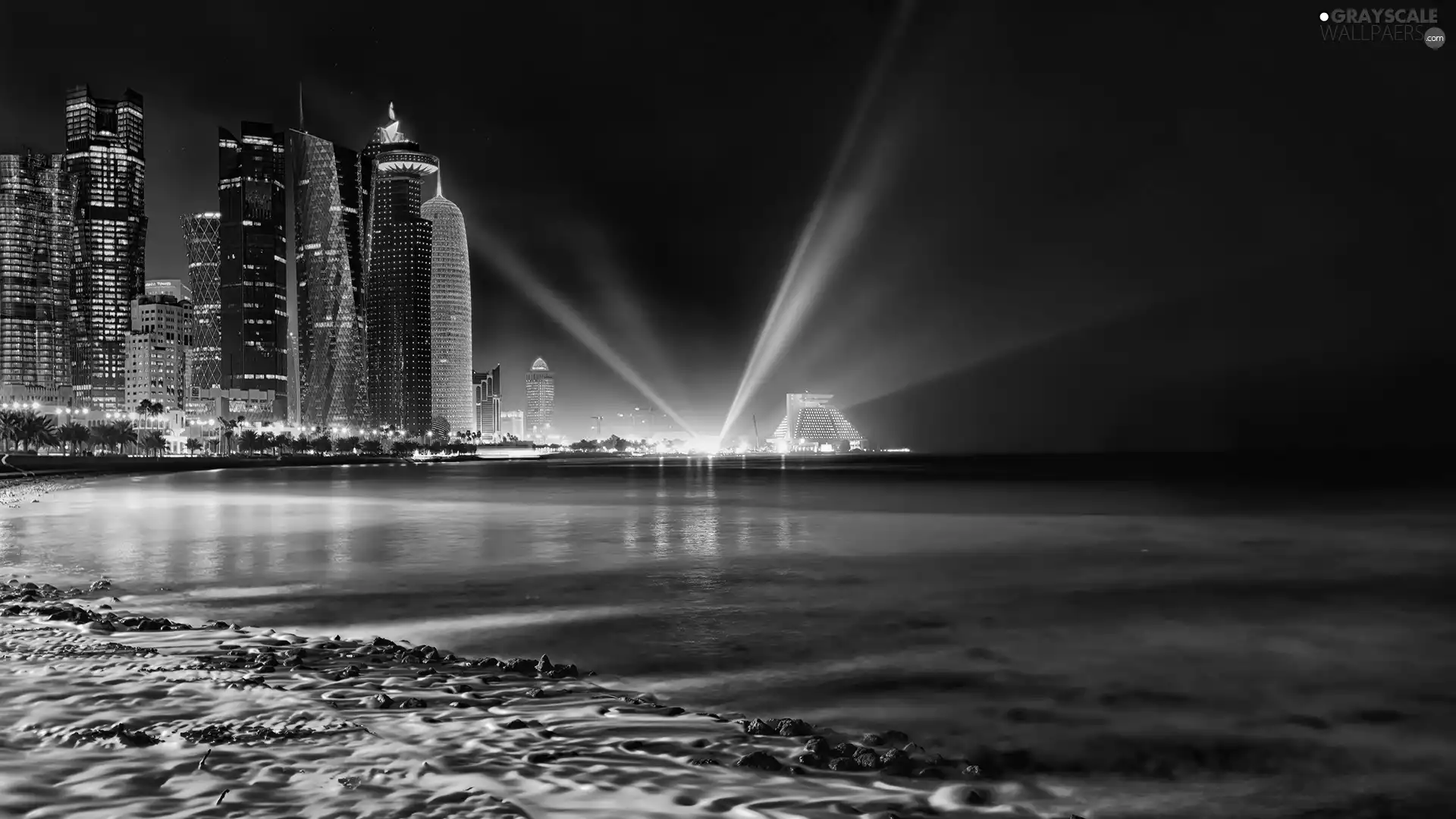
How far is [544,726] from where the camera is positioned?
818 cm

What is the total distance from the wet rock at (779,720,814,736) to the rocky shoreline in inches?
0.6

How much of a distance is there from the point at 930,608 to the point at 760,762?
11.1 meters

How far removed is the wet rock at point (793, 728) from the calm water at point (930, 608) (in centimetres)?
104

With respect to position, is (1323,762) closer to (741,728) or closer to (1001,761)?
(1001,761)

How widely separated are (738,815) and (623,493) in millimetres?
59487

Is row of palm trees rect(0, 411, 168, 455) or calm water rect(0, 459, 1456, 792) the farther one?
row of palm trees rect(0, 411, 168, 455)

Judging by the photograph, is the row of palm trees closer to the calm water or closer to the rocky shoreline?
the calm water

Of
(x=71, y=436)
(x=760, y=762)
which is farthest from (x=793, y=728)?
(x=71, y=436)

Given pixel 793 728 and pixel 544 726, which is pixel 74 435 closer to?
pixel 544 726

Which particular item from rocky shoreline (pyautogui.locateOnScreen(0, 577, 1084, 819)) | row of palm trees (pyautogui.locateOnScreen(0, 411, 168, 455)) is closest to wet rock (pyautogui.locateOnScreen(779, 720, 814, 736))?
rocky shoreline (pyautogui.locateOnScreen(0, 577, 1084, 819))

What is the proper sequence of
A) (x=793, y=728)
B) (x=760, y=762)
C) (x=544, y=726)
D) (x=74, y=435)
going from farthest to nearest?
1. (x=74, y=435)
2. (x=793, y=728)
3. (x=544, y=726)
4. (x=760, y=762)

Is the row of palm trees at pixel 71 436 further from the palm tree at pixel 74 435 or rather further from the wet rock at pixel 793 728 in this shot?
the wet rock at pixel 793 728

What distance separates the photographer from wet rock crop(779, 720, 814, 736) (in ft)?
27.9

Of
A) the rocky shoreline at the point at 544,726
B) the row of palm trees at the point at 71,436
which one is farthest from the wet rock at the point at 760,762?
the row of palm trees at the point at 71,436
